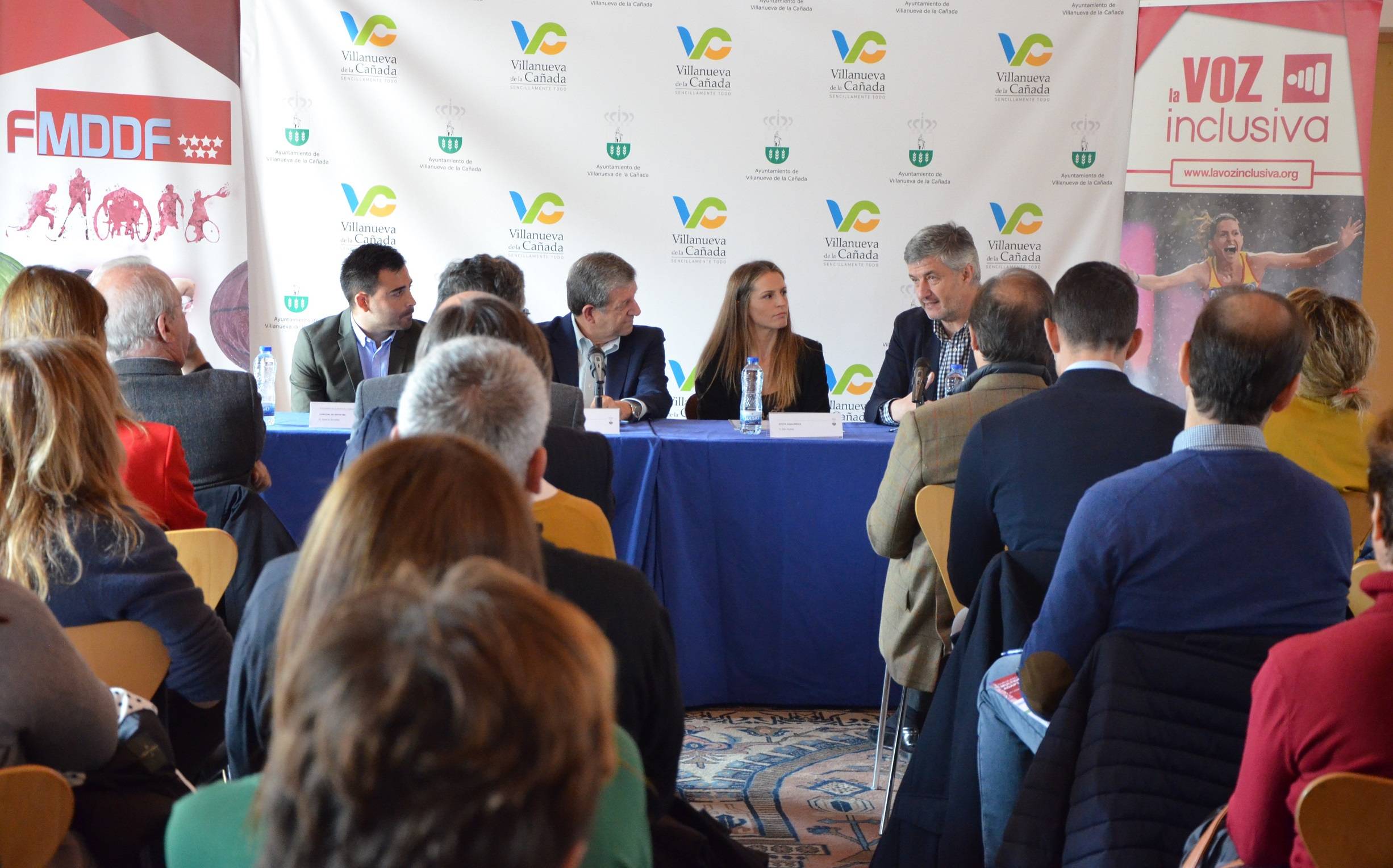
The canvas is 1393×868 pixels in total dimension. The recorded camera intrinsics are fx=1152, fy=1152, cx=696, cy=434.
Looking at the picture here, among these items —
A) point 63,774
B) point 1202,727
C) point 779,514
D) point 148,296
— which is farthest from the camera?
point 779,514

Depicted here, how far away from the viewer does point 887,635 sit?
2.80 meters

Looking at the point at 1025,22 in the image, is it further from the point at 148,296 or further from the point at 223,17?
the point at 148,296

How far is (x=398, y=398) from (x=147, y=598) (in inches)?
37.9

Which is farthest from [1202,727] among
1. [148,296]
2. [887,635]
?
[148,296]

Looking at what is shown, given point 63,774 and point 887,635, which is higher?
point 63,774

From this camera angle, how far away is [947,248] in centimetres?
400

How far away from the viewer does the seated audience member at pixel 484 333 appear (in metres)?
2.05

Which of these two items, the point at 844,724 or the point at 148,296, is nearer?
the point at 148,296

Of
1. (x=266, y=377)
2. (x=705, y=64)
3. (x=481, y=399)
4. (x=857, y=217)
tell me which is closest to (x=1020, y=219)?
(x=857, y=217)

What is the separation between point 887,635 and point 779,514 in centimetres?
68

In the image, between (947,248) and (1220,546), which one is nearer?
(1220,546)

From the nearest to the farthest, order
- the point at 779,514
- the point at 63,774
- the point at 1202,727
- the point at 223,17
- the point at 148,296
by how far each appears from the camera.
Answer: the point at 63,774
the point at 1202,727
the point at 148,296
the point at 779,514
the point at 223,17

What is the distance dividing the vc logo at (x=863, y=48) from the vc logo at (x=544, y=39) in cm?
122

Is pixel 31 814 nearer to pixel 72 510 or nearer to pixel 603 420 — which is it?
pixel 72 510
